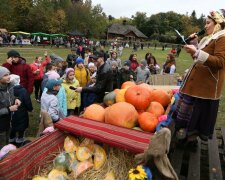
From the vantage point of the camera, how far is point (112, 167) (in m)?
3.00

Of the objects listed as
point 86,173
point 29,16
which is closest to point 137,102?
point 86,173

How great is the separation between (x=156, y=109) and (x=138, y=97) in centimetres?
29

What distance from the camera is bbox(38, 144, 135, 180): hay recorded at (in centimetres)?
294

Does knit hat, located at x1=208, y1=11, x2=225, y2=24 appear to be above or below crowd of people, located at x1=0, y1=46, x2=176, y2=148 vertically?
above

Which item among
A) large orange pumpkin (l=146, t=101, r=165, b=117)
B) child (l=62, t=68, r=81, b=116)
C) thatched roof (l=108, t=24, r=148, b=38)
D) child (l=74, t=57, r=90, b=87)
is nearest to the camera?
large orange pumpkin (l=146, t=101, r=165, b=117)

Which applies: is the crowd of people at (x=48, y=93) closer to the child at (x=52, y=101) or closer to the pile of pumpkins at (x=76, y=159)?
the child at (x=52, y=101)

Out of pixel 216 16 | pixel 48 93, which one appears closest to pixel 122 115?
pixel 216 16

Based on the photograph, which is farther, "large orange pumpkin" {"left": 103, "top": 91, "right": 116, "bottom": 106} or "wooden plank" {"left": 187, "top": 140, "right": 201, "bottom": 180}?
"large orange pumpkin" {"left": 103, "top": 91, "right": 116, "bottom": 106}

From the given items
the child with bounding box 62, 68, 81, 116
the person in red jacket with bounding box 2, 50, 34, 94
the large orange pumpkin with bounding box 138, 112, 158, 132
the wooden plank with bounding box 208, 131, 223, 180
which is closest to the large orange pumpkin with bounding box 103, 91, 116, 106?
the large orange pumpkin with bounding box 138, 112, 158, 132

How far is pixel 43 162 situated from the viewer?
3082 millimetres

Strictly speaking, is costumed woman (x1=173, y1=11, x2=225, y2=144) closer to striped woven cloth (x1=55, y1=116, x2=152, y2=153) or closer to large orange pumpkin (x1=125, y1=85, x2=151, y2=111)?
large orange pumpkin (x1=125, y1=85, x2=151, y2=111)

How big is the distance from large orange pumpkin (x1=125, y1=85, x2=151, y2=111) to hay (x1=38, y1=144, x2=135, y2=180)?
36.2 inches

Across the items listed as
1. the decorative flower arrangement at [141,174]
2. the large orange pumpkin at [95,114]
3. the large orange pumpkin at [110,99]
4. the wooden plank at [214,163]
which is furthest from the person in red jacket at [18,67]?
the decorative flower arrangement at [141,174]

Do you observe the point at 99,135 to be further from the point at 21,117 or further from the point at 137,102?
the point at 21,117
